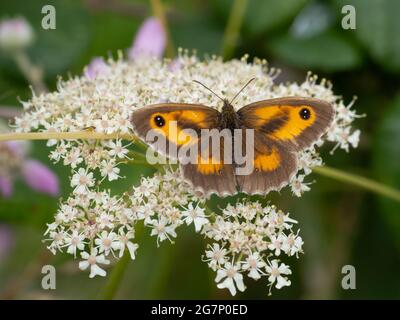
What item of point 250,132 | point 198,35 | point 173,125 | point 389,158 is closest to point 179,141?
point 173,125

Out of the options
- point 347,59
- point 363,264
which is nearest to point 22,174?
point 347,59

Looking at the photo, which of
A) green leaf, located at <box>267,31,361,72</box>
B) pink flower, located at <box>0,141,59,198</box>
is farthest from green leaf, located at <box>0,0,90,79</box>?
green leaf, located at <box>267,31,361,72</box>

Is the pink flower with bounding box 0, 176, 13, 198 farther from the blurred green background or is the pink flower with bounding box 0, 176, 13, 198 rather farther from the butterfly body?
the butterfly body

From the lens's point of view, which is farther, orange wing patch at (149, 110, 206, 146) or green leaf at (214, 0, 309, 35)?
green leaf at (214, 0, 309, 35)

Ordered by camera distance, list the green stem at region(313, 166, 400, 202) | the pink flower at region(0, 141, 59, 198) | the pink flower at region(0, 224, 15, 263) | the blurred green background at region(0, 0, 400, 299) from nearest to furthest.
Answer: the green stem at region(313, 166, 400, 202) < the pink flower at region(0, 141, 59, 198) < the blurred green background at region(0, 0, 400, 299) < the pink flower at region(0, 224, 15, 263)

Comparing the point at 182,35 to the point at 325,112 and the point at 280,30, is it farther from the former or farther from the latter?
the point at 325,112

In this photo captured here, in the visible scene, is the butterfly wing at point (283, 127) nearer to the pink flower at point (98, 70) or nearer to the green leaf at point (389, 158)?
the pink flower at point (98, 70)

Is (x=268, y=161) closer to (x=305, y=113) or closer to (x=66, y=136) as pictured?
(x=305, y=113)
